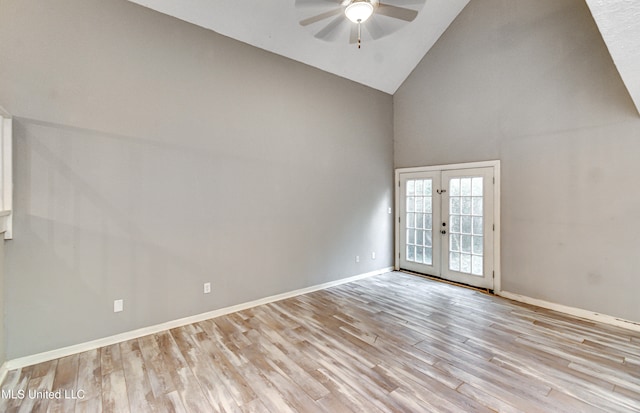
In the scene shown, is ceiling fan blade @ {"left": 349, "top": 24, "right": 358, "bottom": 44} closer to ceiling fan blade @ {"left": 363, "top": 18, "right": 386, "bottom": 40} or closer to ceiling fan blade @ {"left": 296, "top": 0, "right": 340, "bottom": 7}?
ceiling fan blade @ {"left": 363, "top": 18, "right": 386, "bottom": 40}

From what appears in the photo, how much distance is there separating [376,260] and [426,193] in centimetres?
158

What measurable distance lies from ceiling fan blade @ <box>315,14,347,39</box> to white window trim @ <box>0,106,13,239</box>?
289 centimetres

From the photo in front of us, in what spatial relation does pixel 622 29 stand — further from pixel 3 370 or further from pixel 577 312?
pixel 3 370

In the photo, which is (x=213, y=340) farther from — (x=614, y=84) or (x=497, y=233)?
(x=614, y=84)

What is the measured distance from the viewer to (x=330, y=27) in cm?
284

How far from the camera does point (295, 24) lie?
389 cm

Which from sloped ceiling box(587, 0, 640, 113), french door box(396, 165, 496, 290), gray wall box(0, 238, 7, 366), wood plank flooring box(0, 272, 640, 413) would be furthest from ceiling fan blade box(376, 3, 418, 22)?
gray wall box(0, 238, 7, 366)

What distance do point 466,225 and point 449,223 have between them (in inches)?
11.3

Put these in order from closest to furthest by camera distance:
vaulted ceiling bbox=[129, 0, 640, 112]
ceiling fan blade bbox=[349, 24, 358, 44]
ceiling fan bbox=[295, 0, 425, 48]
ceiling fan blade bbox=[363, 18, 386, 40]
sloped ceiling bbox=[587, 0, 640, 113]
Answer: sloped ceiling bbox=[587, 0, 640, 113], vaulted ceiling bbox=[129, 0, 640, 112], ceiling fan bbox=[295, 0, 425, 48], ceiling fan blade bbox=[363, 18, 386, 40], ceiling fan blade bbox=[349, 24, 358, 44]

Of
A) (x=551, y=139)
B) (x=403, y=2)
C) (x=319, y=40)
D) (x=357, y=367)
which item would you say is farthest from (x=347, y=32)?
(x=357, y=367)

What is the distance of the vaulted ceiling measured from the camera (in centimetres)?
225

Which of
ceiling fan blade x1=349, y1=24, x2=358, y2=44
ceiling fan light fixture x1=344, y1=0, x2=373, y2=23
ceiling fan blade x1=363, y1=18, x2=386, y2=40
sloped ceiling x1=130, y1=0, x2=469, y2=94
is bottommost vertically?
ceiling fan light fixture x1=344, y1=0, x2=373, y2=23

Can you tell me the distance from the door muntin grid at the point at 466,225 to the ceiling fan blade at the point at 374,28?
2863mm

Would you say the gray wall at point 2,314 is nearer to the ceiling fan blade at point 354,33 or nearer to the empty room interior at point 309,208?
the empty room interior at point 309,208
